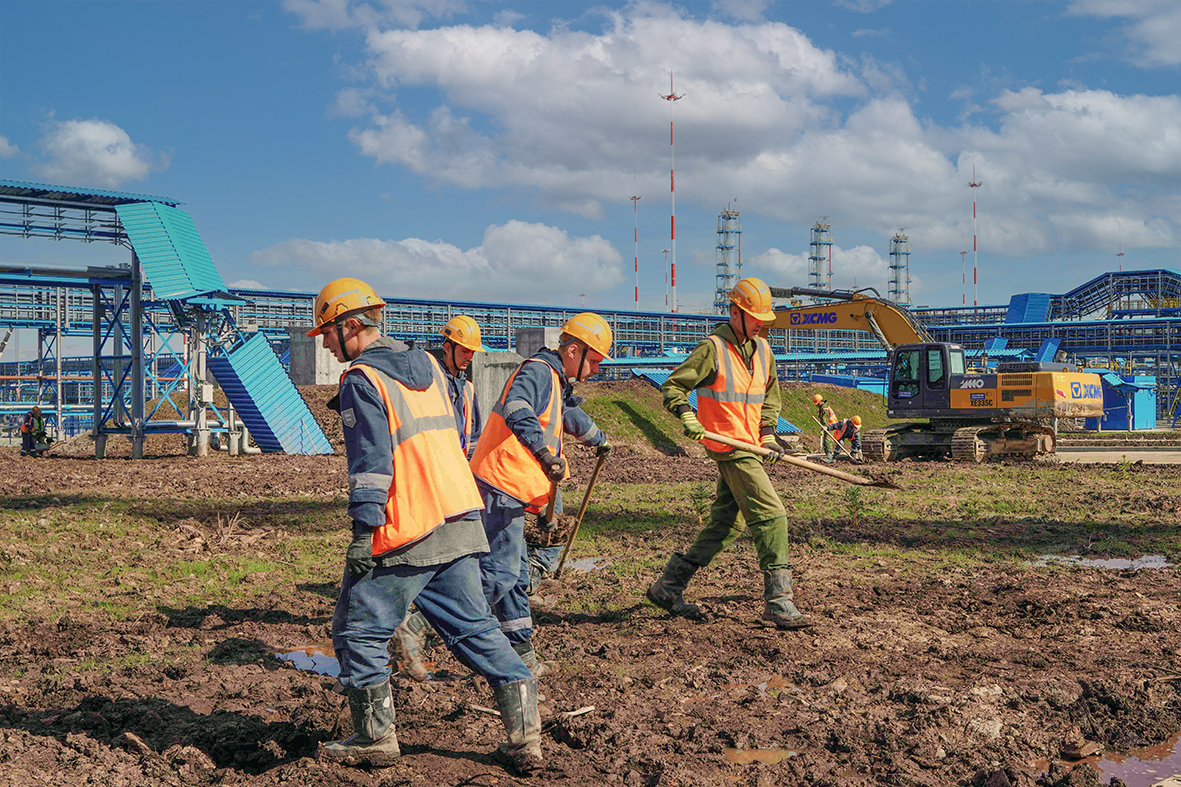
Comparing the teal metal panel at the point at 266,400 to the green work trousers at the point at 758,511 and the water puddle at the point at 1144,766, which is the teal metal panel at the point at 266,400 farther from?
the water puddle at the point at 1144,766

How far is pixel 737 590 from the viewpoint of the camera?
687 centimetres

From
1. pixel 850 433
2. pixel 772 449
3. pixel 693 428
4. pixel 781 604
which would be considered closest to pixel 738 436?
pixel 772 449

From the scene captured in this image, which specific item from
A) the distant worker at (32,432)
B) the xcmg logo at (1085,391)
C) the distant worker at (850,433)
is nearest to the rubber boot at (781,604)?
the distant worker at (850,433)

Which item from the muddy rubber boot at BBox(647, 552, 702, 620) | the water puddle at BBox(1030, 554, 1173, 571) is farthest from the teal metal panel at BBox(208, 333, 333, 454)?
the water puddle at BBox(1030, 554, 1173, 571)

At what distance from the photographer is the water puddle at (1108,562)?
7883 millimetres

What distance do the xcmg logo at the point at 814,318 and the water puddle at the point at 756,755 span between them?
21128 millimetres

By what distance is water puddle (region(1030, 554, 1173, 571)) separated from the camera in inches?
310

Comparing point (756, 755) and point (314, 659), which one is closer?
point (756, 755)

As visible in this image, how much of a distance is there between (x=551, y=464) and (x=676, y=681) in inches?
51.2

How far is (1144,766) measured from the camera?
369 centimetres

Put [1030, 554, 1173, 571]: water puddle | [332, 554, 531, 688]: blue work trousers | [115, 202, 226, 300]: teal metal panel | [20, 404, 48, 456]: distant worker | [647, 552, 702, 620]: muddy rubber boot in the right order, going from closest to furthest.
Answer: [332, 554, 531, 688]: blue work trousers < [647, 552, 702, 620]: muddy rubber boot < [1030, 554, 1173, 571]: water puddle < [115, 202, 226, 300]: teal metal panel < [20, 404, 48, 456]: distant worker

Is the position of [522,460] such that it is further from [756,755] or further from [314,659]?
[756,755]

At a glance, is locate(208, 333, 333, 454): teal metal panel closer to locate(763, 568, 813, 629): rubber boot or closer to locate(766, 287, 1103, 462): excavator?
locate(766, 287, 1103, 462): excavator

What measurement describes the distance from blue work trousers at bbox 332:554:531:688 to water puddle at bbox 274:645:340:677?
161 cm
